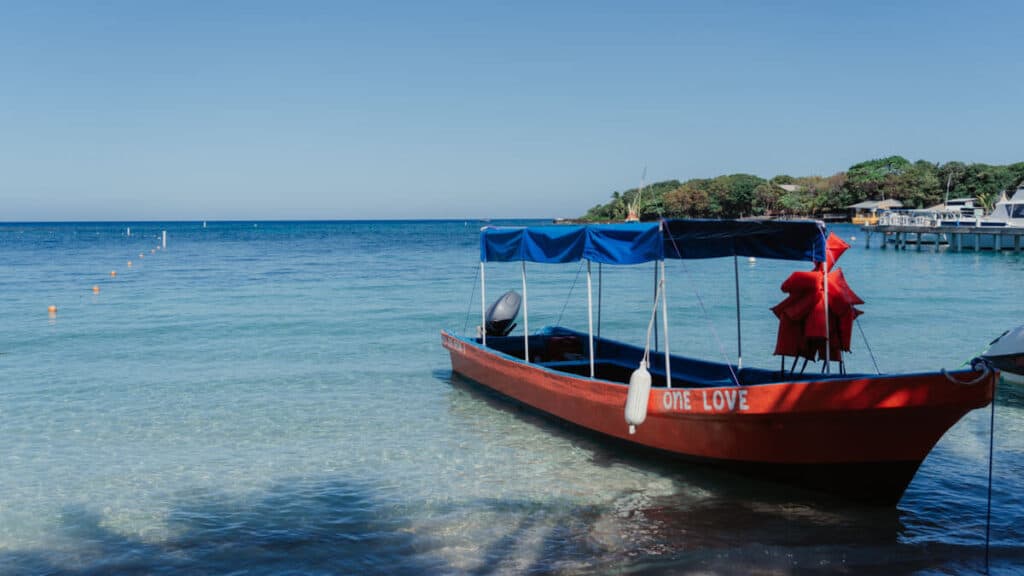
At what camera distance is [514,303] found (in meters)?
15.9

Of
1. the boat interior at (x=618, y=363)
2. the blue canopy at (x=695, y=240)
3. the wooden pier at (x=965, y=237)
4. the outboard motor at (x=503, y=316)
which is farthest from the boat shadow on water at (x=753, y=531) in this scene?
the wooden pier at (x=965, y=237)

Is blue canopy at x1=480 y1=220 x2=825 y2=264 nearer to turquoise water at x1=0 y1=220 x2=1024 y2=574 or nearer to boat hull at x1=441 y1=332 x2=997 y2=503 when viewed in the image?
boat hull at x1=441 y1=332 x2=997 y2=503

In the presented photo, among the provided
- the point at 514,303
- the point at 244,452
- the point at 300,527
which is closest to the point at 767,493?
the point at 300,527

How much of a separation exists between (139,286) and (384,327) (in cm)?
1791

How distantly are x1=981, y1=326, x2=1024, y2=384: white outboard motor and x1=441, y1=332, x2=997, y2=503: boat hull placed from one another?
20.9 ft

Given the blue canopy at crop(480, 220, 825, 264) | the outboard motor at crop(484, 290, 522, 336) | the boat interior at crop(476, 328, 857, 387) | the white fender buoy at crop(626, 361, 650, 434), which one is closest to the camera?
the white fender buoy at crop(626, 361, 650, 434)

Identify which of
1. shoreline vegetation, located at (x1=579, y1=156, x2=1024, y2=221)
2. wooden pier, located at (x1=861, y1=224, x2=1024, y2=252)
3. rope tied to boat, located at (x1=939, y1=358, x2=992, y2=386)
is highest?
shoreline vegetation, located at (x1=579, y1=156, x2=1024, y2=221)

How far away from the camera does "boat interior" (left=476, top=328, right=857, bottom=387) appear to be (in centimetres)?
1125

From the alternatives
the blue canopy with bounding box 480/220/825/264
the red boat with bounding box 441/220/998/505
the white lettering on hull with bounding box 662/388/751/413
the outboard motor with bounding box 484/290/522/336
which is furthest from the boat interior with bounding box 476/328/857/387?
the blue canopy with bounding box 480/220/825/264

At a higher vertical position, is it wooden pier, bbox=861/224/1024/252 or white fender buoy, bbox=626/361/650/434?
wooden pier, bbox=861/224/1024/252

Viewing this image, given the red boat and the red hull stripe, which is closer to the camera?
the red hull stripe

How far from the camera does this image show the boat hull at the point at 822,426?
7.55 meters

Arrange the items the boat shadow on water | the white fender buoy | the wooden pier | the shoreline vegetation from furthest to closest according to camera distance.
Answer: the shoreline vegetation, the wooden pier, the white fender buoy, the boat shadow on water

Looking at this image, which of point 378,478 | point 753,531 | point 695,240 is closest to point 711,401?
point 753,531
